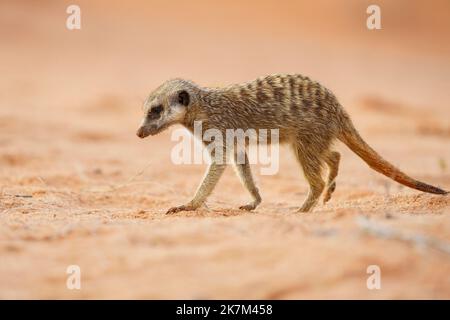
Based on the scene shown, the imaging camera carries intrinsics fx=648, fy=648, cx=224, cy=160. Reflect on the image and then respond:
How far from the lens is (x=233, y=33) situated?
26.2 metres

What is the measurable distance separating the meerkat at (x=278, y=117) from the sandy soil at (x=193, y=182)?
0.37 m

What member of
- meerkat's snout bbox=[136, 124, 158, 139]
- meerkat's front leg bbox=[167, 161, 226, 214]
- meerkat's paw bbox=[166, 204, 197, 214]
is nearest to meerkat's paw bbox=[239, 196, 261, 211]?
meerkat's front leg bbox=[167, 161, 226, 214]

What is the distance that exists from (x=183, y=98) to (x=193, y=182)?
2.15 metres

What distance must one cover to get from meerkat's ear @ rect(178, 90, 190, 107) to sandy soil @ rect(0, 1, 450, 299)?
108cm

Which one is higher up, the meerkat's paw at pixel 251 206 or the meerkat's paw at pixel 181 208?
the meerkat's paw at pixel 181 208

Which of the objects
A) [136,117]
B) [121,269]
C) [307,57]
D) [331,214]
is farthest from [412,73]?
[121,269]

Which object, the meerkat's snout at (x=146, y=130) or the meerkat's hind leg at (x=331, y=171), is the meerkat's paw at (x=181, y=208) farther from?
the meerkat's hind leg at (x=331, y=171)

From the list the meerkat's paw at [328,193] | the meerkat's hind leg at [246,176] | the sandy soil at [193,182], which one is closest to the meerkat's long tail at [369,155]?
the sandy soil at [193,182]

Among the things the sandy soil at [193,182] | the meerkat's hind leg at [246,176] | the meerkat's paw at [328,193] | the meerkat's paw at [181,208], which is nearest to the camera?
the sandy soil at [193,182]

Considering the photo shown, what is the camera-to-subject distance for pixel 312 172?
625 cm

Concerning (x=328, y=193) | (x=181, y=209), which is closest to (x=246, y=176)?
(x=328, y=193)

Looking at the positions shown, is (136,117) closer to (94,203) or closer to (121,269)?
(94,203)

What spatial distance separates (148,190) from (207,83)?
10.4 meters

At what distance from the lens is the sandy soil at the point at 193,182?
3678 mm
